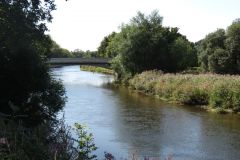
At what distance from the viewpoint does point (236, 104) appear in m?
29.0

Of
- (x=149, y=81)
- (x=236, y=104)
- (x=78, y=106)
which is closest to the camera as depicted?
(x=236, y=104)

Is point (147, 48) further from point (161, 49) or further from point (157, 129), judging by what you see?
point (157, 129)

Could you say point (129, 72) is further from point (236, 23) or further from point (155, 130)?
point (155, 130)

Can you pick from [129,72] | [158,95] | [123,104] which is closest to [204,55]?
[129,72]

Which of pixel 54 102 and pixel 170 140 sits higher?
pixel 54 102

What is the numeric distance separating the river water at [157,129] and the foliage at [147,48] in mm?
18078

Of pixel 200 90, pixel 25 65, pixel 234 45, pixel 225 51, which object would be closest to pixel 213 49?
pixel 225 51

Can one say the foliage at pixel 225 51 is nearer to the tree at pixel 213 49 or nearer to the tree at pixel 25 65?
the tree at pixel 213 49

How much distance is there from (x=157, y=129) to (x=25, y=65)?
845 cm

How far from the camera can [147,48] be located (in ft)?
174

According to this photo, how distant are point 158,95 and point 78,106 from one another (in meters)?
10.2

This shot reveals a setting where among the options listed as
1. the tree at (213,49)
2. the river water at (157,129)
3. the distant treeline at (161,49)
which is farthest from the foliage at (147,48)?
the river water at (157,129)

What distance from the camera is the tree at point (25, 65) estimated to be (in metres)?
17.0

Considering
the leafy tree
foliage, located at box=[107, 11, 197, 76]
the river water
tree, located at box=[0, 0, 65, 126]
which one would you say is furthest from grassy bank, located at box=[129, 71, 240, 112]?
tree, located at box=[0, 0, 65, 126]
